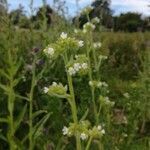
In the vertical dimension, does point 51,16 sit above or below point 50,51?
below

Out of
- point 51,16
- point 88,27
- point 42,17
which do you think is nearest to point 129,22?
point 42,17

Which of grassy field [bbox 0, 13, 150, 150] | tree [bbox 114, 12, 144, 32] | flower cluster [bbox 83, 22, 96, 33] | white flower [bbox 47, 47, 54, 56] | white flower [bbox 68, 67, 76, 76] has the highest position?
white flower [bbox 47, 47, 54, 56]

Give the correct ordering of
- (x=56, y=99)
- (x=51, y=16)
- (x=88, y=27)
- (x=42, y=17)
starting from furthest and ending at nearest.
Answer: (x=42, y=17) → (x=51, y=16) → (x=88, y=27) → (x=56, y=99)

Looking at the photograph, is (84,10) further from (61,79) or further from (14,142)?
(14,142)

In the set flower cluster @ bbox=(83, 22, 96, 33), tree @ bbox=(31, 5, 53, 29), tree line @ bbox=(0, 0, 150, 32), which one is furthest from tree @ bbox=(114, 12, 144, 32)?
flower cluster @ bbox=(83, 22, 96, 33)

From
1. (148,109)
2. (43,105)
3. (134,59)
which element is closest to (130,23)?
(134,59)

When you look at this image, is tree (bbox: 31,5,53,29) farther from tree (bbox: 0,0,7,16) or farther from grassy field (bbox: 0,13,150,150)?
tree (bbox: 0,0,7,16)

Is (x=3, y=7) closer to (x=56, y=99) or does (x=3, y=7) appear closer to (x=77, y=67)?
(x=56, y=99)

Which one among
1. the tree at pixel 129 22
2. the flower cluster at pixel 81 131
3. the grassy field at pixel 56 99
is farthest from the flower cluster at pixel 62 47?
the tree at pixel 129 22

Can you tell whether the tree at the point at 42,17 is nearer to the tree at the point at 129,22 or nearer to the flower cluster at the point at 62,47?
the flower cluster at the point at 62,47
